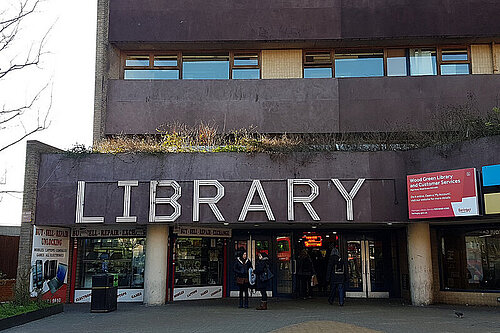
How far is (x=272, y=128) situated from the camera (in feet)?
68.0

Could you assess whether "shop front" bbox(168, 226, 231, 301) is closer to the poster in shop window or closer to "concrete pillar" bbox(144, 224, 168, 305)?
"concrete pillar" bbox(144, 224, 168, 305)

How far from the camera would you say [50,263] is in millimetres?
17562

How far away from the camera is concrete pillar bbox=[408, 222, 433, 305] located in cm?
1658

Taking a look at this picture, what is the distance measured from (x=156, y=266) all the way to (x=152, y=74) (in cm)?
912

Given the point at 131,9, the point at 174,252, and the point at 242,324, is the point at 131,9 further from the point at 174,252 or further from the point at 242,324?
the point at 242,324

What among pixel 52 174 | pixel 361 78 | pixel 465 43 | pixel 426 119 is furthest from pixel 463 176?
pixel 52 174

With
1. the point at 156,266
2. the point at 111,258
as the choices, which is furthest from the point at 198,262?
the point at 111,258

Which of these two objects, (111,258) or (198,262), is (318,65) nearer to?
(198,262)

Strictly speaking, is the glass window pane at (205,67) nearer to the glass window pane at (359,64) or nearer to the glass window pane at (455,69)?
the glass window pane at (359,64)

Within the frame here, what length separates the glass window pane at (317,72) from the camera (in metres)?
21.8

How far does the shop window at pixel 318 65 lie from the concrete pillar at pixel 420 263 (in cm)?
806

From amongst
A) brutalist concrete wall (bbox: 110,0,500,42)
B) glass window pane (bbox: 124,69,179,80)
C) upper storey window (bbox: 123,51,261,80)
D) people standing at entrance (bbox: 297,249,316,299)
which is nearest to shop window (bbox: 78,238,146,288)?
people standing at entrance (bbox: 297,249,316,299)

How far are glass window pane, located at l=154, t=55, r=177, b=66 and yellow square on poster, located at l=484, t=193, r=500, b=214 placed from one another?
13892 mm

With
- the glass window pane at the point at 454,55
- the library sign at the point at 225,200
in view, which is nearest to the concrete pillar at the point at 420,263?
the library sign at the point at 225,200
